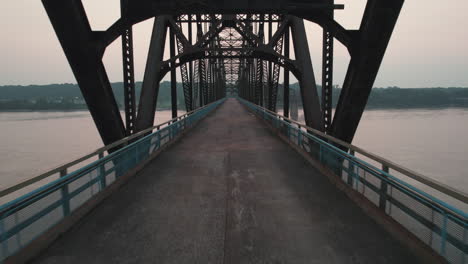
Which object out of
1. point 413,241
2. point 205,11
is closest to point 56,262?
point 413,241

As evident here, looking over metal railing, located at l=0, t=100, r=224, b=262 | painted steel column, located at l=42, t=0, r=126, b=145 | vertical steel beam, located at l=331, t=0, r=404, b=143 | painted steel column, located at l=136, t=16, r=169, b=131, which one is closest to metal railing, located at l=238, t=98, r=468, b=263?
vertical steel beam, located at l=331, t=0, r=404, b=143

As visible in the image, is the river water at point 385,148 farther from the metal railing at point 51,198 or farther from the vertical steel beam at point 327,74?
the vertical steel beam at point 327,74

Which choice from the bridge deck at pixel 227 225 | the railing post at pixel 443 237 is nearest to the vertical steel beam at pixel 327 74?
the bridge deck at pixel 227 225

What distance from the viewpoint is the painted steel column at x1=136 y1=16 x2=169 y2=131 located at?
32.5 feet

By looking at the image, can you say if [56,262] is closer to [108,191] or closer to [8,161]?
[108,191]

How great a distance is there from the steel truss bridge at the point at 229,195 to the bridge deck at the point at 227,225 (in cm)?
3

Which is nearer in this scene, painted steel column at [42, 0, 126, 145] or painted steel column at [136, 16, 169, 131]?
painted steel column at [42, 0, 126, 145]

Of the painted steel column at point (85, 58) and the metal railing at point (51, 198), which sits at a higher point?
the painted steel column at point (85, 58)

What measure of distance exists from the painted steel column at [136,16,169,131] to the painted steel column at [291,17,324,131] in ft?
19.2

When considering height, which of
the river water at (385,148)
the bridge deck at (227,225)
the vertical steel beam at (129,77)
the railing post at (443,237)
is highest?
the vertical steel beam at (129,77)

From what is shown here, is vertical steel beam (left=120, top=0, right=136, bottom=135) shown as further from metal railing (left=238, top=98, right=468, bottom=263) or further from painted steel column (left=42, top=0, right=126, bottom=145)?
metal railing (left=238, top=98, right=468, bottom=263)

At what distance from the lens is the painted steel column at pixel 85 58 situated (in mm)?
5969

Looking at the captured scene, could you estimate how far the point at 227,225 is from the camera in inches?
191

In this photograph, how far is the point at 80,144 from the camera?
78312mm
